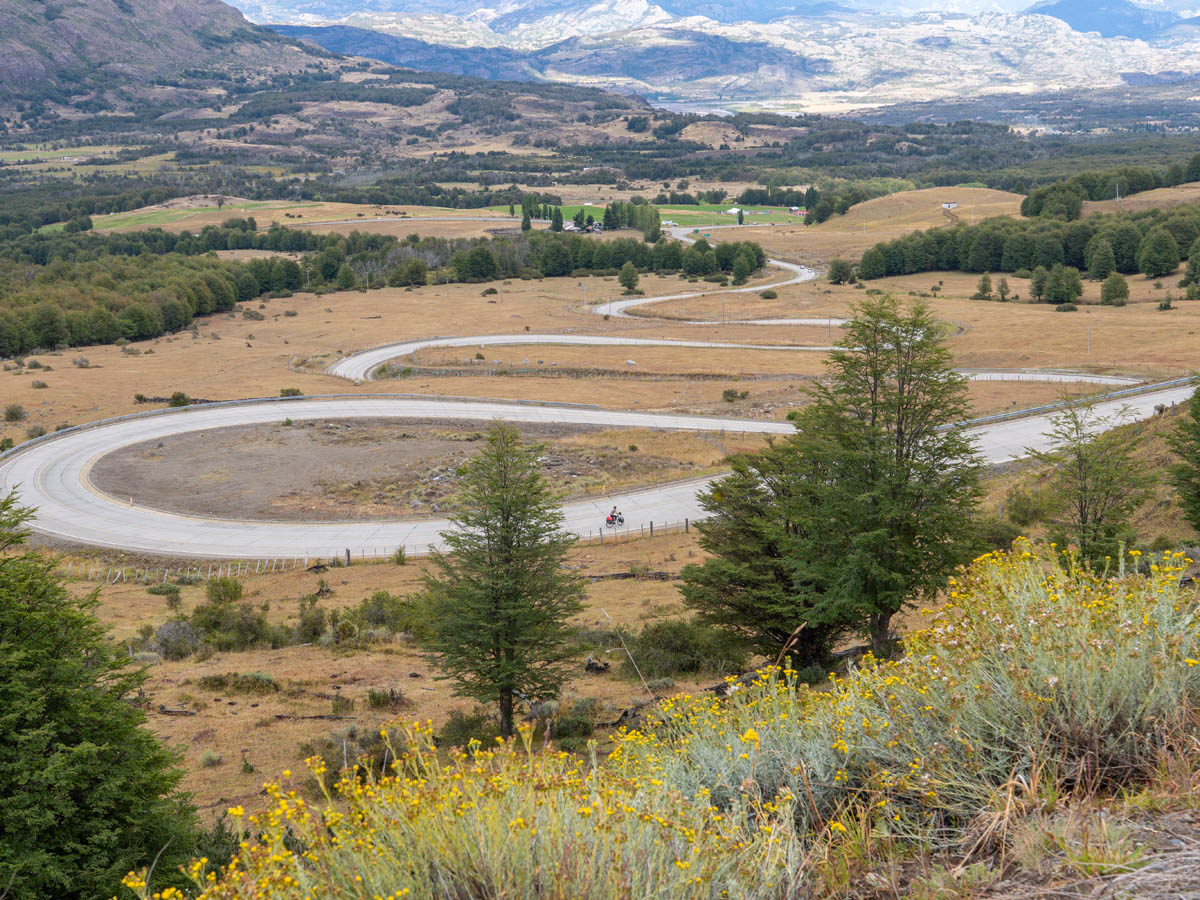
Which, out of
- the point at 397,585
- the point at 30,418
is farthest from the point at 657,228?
the point at 397,585

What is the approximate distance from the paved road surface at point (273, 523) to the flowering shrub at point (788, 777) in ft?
111

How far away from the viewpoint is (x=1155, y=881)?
5.09 metres

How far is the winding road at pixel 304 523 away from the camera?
149 feet

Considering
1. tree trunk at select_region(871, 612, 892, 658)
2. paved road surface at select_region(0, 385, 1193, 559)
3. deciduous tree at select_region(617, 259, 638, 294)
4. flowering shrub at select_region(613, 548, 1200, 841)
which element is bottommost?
paved road surface at select_region(0, 385, 1193, 559)

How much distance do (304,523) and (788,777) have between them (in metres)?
44.6

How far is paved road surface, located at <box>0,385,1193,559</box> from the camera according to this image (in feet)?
149

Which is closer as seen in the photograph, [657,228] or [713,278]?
[713,278]

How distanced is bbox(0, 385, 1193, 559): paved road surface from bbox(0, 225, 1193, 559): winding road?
69 mm

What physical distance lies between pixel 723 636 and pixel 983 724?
714 inches

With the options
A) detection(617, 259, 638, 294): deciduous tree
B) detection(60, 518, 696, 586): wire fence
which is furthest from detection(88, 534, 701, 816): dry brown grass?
detection(617, 259, 638, 294): deciduous tree

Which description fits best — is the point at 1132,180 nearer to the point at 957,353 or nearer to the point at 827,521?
the point at 957,353

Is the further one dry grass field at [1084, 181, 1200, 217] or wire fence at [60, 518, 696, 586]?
dry grass field at [1084, 181, 1200, 217]

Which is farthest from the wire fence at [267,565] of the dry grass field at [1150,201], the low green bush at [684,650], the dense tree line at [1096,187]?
the dense tree line at [1096,187]

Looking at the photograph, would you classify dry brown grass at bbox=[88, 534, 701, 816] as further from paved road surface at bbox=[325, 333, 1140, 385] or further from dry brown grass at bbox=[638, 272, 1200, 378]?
dry brown grass at bbox=[638, 272, 1200, 378]
